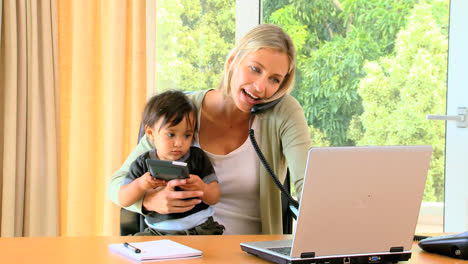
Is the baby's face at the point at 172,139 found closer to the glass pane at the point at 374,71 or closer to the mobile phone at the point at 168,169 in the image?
the mobile phone at the point at 168,169

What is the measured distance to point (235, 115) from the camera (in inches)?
86.1

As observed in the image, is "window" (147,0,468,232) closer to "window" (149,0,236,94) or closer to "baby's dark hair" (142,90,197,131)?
"window" (149,0,236,94)

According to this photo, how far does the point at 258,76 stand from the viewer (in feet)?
6.45

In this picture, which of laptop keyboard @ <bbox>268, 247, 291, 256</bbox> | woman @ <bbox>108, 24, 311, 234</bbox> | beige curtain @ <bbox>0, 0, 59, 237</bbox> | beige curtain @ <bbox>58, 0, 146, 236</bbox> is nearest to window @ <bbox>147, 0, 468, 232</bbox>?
beige curtain @ <bbox>58, 0, 146, 236</bbox>

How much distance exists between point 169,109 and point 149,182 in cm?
29

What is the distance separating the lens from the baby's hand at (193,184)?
179cm

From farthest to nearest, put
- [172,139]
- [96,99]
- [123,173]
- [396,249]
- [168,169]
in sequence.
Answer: [96,99], [123,173], [172,139], [168,169], [396,249]

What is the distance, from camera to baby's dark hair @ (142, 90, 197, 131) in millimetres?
1913

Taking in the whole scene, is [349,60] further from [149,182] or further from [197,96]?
[149,182]

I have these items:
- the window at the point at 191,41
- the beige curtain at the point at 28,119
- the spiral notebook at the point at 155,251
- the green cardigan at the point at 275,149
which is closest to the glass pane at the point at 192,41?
the window at the point at 191,41

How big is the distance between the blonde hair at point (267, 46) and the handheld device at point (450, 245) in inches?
33.1

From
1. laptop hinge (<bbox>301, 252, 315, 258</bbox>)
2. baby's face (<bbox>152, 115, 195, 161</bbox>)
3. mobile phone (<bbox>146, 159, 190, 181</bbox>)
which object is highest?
baby's face (<bbox>152, 115, 195, 161</bbox>)

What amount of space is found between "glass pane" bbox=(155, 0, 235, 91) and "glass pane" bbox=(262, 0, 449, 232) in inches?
9.3

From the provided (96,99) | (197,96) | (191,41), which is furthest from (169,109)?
(191,41)
